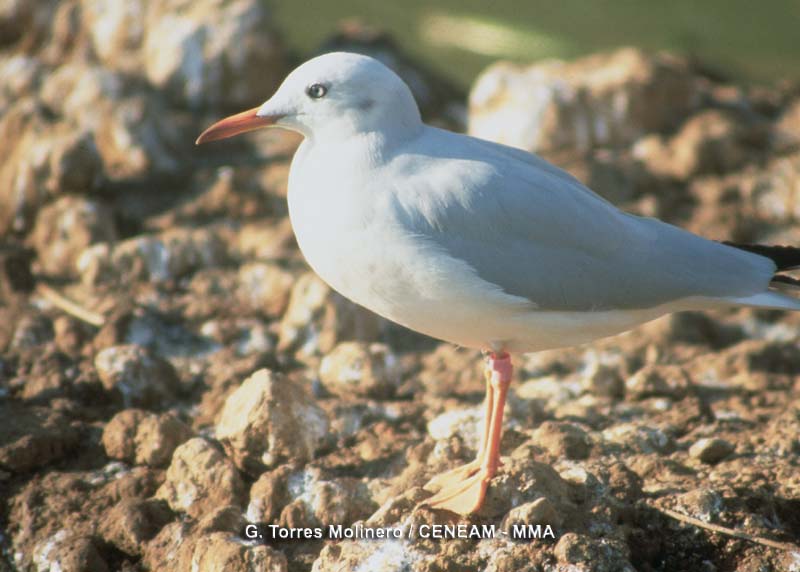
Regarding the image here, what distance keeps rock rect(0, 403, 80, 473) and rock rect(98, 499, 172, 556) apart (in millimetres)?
460

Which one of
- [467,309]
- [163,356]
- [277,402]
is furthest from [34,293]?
[467,309]

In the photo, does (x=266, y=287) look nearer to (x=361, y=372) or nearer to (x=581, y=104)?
(x=361, y=372)

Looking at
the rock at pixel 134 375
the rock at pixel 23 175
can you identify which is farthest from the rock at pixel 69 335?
the rock at pixel 23 175

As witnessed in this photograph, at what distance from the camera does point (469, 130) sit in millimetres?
7328

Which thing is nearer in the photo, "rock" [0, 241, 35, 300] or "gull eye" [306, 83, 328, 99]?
"gull eye" [306, 83, 328, 99]

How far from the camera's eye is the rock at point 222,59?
7.54 m

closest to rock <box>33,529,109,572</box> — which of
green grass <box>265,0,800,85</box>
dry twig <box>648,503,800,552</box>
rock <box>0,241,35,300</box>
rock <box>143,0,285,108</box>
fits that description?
dry twig <box>648,503,800,552</box>

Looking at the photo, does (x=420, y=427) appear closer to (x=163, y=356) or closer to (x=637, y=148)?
(x=163, y=356)

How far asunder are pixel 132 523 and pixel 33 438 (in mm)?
661

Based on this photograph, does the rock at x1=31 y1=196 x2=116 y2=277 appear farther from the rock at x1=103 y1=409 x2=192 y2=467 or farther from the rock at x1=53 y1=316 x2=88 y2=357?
the rock at x1=103 y1=409 x2=192 y2=467

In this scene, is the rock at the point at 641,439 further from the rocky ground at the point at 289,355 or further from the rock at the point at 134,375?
the rock at the point at 134,375

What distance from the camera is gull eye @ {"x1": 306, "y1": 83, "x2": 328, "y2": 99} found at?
3697mm

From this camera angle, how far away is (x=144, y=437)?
4.16 m

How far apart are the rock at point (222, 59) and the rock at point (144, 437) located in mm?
3730
